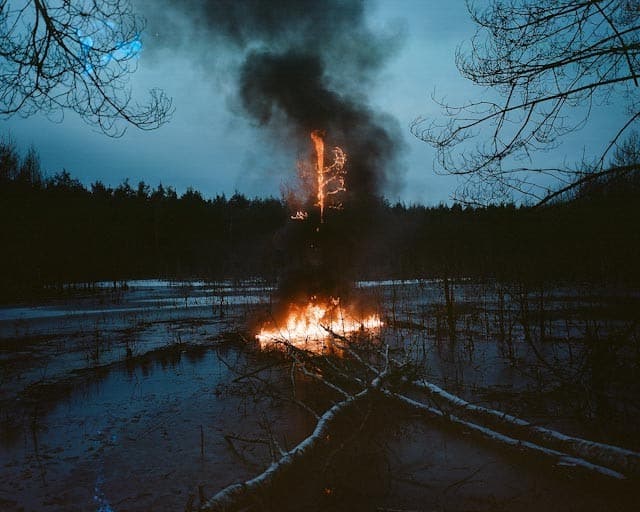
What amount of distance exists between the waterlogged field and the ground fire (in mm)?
963

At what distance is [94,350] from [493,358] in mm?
8023

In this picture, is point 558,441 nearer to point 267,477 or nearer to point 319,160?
point 267,477

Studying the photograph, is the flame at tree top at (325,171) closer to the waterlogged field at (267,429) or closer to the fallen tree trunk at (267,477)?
the waterlogged field at (267,429)

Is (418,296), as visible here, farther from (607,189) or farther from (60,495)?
(60,495)

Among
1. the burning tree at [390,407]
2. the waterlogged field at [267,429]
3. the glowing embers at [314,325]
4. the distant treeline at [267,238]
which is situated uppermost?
the distant treeline at [267,238]

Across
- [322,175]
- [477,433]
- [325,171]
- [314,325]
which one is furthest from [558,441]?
[325,171]

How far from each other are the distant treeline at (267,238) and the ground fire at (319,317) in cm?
209

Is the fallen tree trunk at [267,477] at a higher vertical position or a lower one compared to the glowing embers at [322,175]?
Result: lower

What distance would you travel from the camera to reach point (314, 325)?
11602 millimetres

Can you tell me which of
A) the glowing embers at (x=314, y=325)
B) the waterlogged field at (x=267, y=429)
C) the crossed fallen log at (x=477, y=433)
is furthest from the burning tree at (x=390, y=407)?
the glowing embers at (x=314, y=325)

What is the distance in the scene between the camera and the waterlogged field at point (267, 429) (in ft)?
11.7

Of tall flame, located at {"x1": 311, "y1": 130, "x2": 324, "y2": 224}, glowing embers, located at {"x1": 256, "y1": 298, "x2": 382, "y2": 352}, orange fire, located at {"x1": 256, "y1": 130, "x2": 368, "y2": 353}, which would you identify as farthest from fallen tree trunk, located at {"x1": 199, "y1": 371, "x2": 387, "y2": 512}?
tall flame, located at {"x1": 311, "y1": 130, "x2": 324, "y2": 224}

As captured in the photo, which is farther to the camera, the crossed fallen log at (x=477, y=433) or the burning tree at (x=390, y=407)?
the burning tree at (x=390, y=407)

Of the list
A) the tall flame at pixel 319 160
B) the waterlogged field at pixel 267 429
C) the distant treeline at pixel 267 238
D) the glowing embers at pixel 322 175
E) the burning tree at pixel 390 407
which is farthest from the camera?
the glowing embers at pixel 322 175
